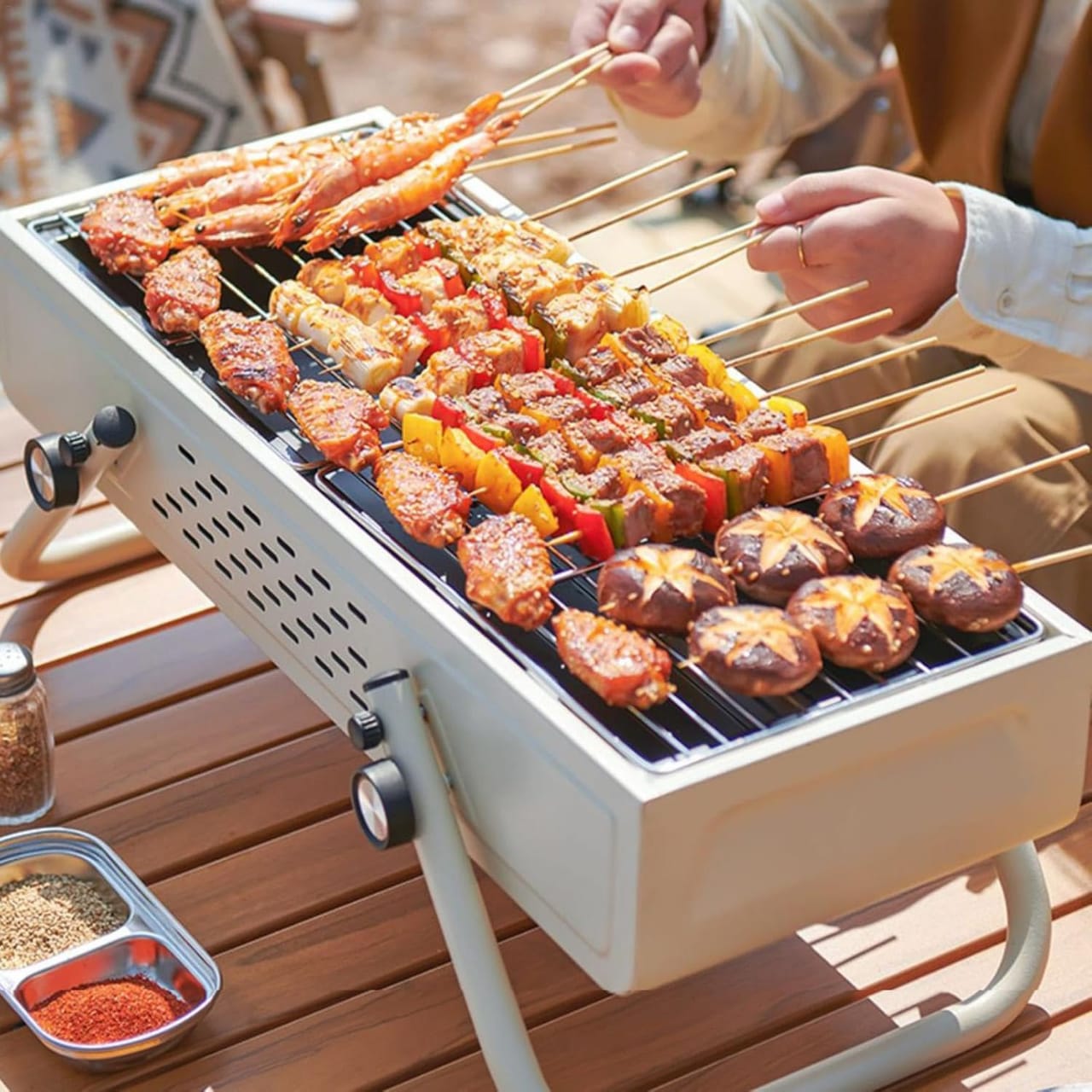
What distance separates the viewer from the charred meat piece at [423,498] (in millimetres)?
1651

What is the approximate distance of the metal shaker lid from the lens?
191cm

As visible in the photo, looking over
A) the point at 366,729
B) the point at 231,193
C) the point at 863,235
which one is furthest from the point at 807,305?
the point at 231,193

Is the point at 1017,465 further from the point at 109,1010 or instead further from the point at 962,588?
the point at 109,1010

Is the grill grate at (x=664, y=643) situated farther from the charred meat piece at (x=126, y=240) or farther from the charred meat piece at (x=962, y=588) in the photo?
the charred meat piece at (x=126, y=240)

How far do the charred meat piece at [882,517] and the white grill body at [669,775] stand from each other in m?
0.13

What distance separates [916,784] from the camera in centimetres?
148

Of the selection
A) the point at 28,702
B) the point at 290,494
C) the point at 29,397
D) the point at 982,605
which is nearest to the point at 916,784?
the point at 982,605

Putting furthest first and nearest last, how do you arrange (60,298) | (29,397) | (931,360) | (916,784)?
1. (931,360)
2. (29,397)
3. (60,298)
4. (916,784)

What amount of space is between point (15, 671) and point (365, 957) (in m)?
0.50

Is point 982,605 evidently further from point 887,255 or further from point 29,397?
point 29,397

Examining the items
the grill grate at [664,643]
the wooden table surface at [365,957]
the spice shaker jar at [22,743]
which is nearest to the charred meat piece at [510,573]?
the grill grate at [664,643]

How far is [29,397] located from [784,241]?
3.34ft

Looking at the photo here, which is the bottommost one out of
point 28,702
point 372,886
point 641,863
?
point 372,886

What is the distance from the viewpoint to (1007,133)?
99.0 inches
